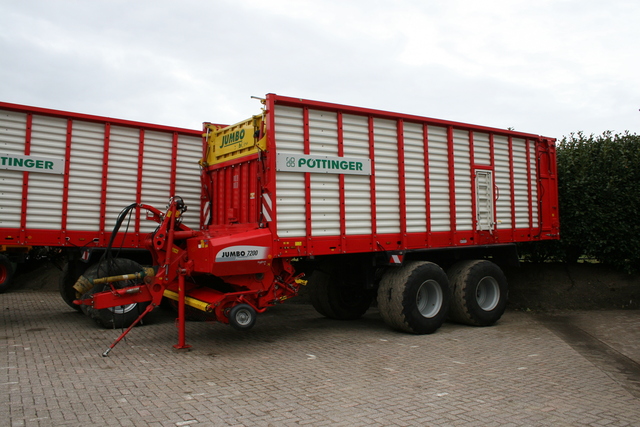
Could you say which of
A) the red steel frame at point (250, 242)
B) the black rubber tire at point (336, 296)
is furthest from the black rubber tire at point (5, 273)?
the black rubber tire at point (336, 296)

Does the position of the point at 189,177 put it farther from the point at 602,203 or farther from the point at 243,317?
the point at 602,203

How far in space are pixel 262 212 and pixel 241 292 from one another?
117 centimetres

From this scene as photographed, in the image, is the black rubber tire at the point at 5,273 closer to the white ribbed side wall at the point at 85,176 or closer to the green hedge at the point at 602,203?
the white ribbed side wall at the point at 85,176

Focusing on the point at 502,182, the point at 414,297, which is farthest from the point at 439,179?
the point at 414,297

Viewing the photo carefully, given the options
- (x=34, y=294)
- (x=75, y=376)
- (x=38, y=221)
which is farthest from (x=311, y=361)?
(x=34, y=294)

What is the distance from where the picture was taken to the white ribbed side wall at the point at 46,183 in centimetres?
816

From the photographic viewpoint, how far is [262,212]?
7242mm

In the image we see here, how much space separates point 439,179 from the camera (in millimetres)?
8836

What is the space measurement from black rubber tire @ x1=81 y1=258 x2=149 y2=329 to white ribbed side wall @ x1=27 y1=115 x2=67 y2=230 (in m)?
1.04

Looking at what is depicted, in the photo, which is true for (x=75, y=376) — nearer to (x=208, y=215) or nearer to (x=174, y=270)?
(x=174, y=270)

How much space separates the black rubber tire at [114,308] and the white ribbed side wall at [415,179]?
469 centimetres

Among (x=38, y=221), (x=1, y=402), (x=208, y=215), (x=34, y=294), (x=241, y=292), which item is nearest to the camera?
(x=1, y=402)

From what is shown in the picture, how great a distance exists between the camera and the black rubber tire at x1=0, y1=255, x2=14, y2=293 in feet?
45.4

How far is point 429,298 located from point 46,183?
6.58 m
